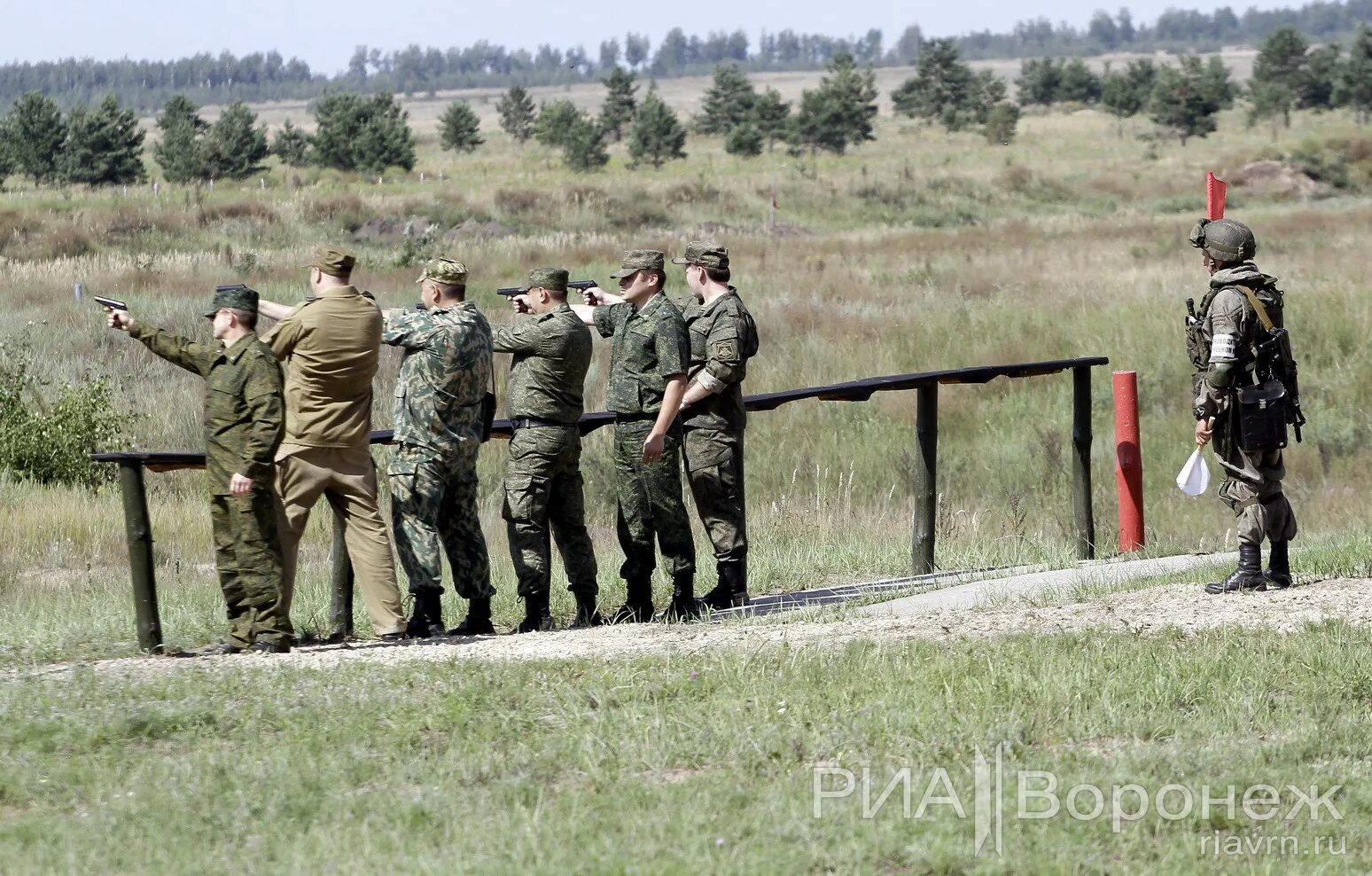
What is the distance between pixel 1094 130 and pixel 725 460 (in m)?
76.6

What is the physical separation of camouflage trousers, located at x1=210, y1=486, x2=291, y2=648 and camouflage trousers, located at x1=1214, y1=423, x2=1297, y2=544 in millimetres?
4224

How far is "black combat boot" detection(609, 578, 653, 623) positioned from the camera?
7832 mm

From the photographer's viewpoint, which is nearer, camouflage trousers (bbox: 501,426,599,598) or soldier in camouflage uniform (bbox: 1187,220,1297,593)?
soldier in camouflage uniform (bbox: 1187,220,1297,593)

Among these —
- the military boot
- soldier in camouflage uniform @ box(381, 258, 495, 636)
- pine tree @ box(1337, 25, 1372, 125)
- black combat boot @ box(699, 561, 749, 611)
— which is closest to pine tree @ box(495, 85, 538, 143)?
pine tree @ box(1337, 25, 1372, 125)

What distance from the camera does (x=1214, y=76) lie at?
75.9 metres

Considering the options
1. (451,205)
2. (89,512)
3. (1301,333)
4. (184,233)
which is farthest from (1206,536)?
(451,205)

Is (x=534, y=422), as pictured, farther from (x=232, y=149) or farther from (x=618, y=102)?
(x=618, y=102)

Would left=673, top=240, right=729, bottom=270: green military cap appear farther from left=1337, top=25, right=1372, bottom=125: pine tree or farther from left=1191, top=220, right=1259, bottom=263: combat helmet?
left=1337, top=25, right=1372, bottom=125: pine tree

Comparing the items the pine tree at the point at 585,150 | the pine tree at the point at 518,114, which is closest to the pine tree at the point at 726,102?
the pine tree at the point at 518,114

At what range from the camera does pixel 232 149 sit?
5419 cm

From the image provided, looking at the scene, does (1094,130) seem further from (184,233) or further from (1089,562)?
(1089,562)

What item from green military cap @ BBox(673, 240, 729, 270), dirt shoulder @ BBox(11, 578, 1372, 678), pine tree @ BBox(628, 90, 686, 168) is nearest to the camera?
dirt shoulder @ BBox(11, 578, 1372, 678)

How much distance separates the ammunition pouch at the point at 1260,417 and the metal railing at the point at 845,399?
2.22 m

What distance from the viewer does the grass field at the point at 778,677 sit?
13.9ft
